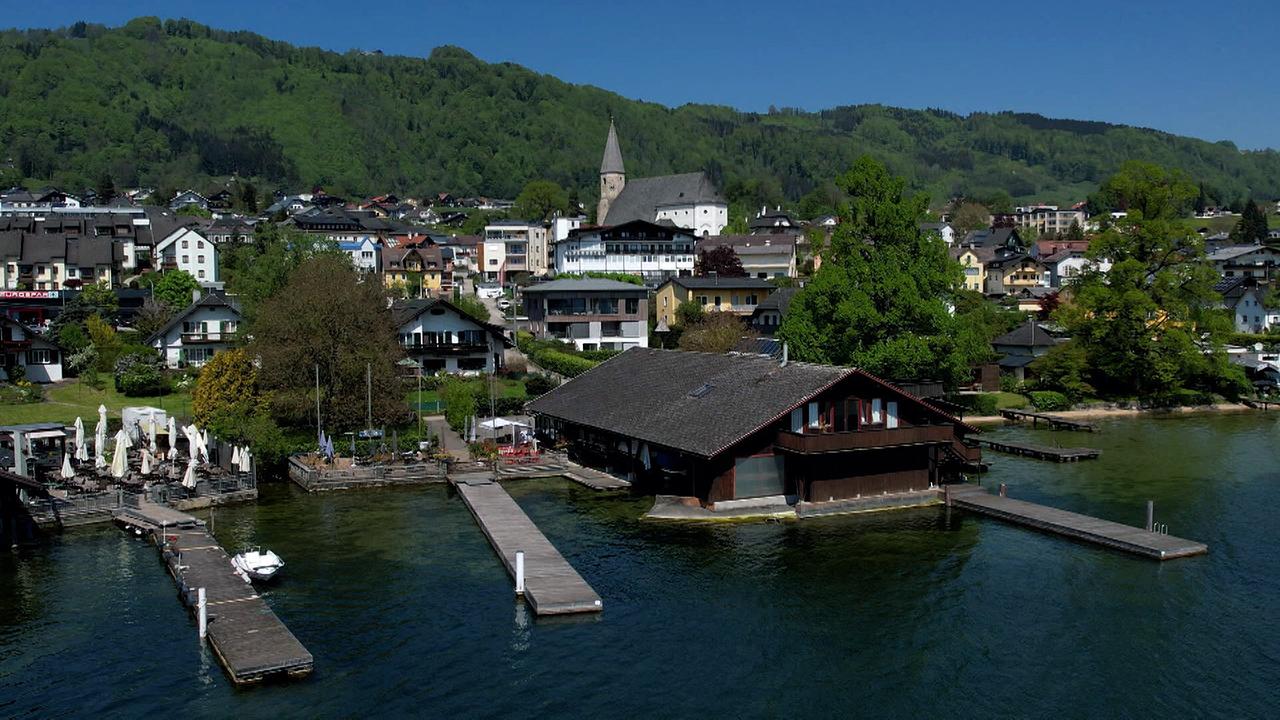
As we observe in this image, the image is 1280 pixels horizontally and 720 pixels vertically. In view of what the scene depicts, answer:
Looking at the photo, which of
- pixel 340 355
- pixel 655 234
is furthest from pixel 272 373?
pixel 655 234

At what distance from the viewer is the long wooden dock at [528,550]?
1045 inches

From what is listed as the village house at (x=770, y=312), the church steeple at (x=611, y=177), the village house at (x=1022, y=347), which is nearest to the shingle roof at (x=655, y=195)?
the church steeple at (x=611, y=177)

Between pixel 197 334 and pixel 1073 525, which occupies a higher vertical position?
pixel 197 334

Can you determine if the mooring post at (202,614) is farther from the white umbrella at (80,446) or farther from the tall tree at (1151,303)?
the tall tree at (1151,303)

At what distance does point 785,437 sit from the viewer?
118ft

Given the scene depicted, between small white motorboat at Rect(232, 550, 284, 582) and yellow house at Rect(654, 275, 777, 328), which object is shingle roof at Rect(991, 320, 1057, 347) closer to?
yellow house at Rect(654, 275, 777, 328)

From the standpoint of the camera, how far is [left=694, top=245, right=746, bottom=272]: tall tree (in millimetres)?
98562

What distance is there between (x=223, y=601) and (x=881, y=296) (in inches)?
1475

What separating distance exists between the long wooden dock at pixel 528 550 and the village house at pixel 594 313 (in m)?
33.6

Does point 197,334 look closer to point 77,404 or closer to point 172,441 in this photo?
point 77,404

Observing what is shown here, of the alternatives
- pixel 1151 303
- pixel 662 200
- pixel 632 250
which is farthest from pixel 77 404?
pixel 662 200

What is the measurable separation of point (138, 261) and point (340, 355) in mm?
67426

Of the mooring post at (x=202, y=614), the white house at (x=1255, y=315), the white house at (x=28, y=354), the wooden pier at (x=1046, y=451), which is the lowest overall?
the mooring post at (x=202, y=614)

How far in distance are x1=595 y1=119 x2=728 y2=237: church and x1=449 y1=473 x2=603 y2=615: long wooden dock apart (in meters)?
96.4
